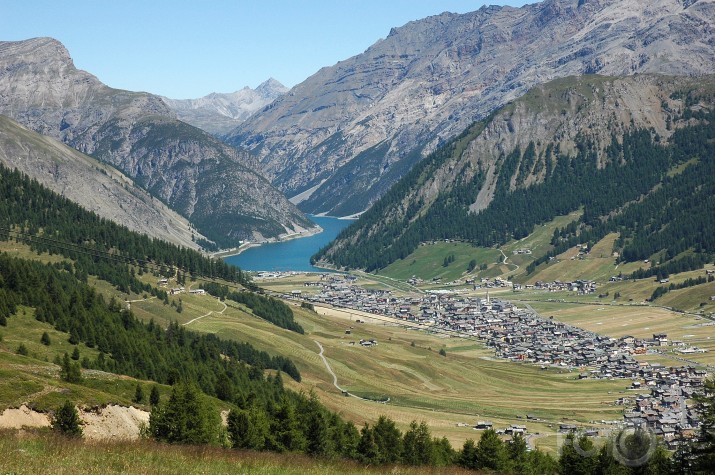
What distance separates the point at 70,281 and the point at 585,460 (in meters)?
115

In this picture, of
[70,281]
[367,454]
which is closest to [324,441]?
[367,454]

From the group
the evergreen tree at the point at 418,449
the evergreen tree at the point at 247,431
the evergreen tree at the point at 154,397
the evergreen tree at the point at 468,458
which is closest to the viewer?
the evergreen tree at the point at 247,431

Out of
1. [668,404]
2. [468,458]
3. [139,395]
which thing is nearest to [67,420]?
[139,395]

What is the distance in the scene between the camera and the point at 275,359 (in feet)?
512

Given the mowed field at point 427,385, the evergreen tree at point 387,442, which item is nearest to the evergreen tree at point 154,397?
the evergreen tree at point 387,442

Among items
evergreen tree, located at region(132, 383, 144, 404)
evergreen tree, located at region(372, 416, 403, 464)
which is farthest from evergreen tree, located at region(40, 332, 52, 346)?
evergreen tree, located at region(372, 416, 403, 464)

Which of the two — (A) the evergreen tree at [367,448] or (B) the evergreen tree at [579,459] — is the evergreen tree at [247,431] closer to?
(A) the evergreen tree at [367,448]

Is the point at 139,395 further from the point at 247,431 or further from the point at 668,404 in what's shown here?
the point at 668,404

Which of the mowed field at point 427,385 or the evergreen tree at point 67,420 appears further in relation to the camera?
the mowed field at point 427,385

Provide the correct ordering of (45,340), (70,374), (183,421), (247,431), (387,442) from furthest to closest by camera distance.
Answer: (45,340) < (387,442) < (70,374) < (247,431) < (183,421)

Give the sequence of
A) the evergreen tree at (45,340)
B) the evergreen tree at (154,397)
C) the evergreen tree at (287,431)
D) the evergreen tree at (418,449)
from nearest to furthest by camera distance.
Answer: the evergreen tree at (287,431) → the evergreen tree at (418,449) → the evergreen tree at (154,397) → the evergreen tree at (45,340)

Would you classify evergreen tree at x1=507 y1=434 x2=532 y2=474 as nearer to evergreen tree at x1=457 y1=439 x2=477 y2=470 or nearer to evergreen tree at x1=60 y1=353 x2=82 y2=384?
evergreen tree at x1=457 y1=439 x2=477 y2=470

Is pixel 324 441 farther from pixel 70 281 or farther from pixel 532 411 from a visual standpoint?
pixel 70 281

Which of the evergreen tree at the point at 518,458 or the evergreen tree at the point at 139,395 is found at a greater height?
the evergreen tree at the point at 139,395
